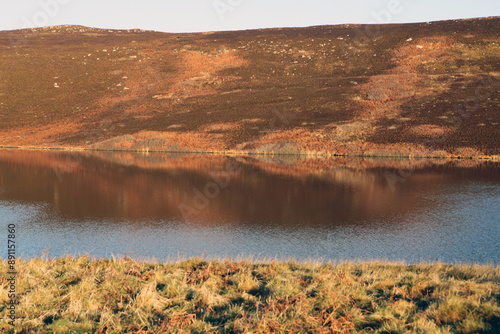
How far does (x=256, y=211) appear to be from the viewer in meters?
21.1

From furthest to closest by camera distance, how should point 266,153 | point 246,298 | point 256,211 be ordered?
point 266,153 → point 256,211 → point 246,298

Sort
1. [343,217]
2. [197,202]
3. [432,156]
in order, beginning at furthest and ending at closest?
[432,156]
[197,202]
[343,217]

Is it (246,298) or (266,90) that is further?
(266,90)

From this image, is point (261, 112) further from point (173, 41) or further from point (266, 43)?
point (173, 41)

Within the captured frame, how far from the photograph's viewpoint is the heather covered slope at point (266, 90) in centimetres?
5669

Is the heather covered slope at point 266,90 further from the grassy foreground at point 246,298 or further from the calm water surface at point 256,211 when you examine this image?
the grassy foreground at point 246,298

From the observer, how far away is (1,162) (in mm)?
41281

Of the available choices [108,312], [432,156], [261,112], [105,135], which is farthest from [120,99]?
[108,312]

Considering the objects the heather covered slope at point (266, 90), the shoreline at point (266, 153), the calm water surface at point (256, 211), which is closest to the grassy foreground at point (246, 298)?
the calm water surface at point (256, 211)

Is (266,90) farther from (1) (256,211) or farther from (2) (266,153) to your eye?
(1) (256,211)

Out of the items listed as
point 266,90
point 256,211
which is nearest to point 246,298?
point 256,211

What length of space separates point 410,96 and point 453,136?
19294 mm

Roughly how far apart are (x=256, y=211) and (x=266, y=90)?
2384 inches

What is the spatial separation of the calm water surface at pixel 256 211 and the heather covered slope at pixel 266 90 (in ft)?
65.1
